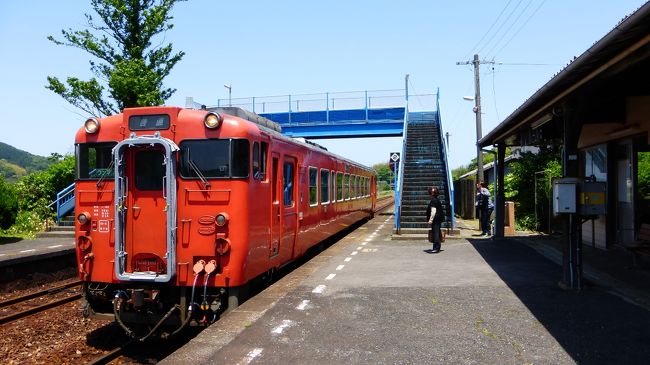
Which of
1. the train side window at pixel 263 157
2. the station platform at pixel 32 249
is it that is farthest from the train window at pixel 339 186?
the train side window at pixel 263 157

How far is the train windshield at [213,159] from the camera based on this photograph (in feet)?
22.5

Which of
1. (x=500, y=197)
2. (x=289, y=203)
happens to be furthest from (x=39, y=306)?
(x=500, y=197)

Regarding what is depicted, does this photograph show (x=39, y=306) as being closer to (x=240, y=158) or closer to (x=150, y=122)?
(x=150, y=122)

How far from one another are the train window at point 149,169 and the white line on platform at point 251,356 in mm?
2483

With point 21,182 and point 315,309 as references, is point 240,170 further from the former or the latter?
point 21,182

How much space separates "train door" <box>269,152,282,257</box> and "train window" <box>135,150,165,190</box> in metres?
1.88

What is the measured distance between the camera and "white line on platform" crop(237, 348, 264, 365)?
532cm

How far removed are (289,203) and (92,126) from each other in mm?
3571

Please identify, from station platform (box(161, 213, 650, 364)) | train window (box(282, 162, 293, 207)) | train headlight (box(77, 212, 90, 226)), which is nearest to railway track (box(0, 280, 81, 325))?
train headlight (box(77, 212, 90, 226))

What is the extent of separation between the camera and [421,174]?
21125 millimetres

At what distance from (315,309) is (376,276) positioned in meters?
2.81

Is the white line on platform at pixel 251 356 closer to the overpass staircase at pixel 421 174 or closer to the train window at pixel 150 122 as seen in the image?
the train window at pixel 150 122

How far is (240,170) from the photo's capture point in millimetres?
6895

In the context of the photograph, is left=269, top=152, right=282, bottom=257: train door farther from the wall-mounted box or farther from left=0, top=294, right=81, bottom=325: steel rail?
the wall-mounted box
